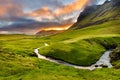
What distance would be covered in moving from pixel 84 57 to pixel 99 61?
8.91 meters

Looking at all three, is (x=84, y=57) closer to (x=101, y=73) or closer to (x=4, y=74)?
(x=101, y=73)

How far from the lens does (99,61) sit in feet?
504

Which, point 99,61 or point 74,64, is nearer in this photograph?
point 74,64

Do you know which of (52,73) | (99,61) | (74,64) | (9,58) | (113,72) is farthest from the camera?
(99,61)

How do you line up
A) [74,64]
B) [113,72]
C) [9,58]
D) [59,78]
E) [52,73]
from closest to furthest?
[59,78] → [52,73] → [113,72] → [9,58] → [74,64]

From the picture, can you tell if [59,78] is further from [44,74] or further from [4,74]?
[4,74]

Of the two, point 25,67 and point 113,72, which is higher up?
point 25,67

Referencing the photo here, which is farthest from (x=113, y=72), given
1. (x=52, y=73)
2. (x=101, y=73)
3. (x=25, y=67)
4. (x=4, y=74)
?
(x=4, y=74)

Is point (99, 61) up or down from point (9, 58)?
down

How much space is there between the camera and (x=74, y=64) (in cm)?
14425

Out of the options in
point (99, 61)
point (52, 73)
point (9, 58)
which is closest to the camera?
point (52, 73)

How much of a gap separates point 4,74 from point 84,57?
65915mm

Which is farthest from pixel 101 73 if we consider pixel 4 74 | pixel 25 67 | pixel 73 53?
pixel 73 53

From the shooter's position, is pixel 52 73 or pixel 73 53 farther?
pixel 73 53
